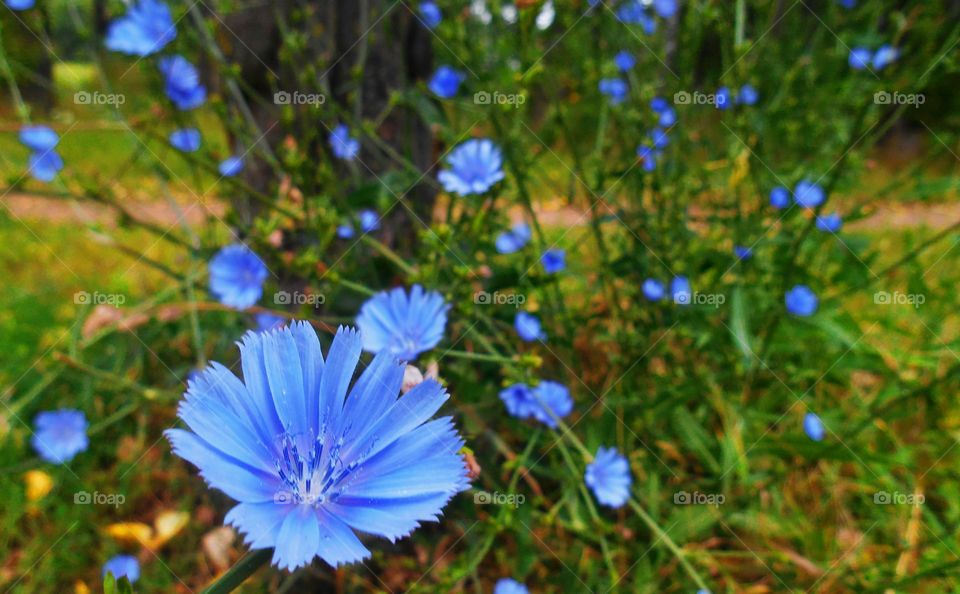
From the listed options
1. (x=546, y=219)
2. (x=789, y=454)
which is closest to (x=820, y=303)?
(x=789, y=454)

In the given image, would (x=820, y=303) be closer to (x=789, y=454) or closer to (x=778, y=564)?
(x=789, y=454)

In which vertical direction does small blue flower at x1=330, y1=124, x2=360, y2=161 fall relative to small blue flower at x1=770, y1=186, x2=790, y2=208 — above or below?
below

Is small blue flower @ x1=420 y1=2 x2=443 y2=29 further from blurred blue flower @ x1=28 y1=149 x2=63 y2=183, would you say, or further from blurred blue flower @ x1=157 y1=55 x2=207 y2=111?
blurred blue flower @ x1=28 y1=149 x2=63 y2=183

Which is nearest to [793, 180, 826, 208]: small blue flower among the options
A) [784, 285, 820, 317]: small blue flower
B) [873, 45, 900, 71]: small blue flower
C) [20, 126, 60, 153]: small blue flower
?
[784, 285, 820, 317]: small blue flower

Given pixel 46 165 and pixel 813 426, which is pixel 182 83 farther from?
pixel 813 426

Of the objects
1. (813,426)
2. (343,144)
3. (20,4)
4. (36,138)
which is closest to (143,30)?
(20,4)

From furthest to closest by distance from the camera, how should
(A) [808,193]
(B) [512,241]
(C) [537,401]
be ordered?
1. (A) [808,193]
2. (B) [512,241]
3. (C) [537,401]
